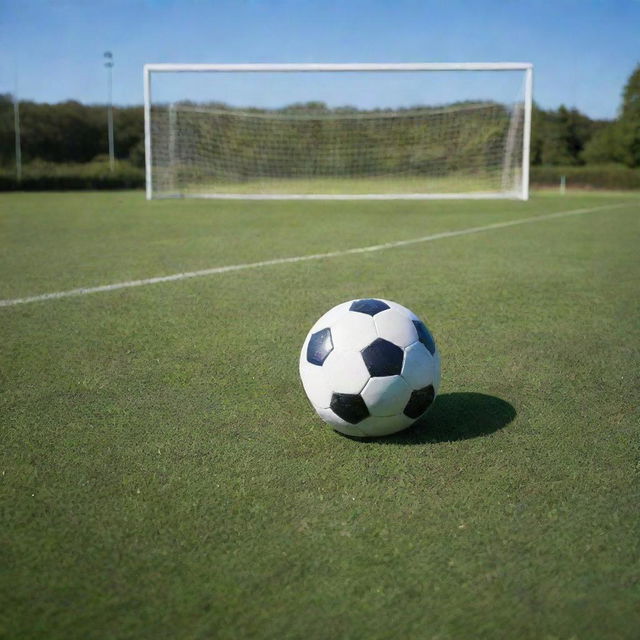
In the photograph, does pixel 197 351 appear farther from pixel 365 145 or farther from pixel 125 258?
pixel 365 145

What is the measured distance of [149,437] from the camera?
10.7 ft

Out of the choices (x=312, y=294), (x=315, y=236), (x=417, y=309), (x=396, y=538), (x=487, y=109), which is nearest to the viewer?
(x=396, y=538)

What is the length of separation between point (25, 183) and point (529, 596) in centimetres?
3885

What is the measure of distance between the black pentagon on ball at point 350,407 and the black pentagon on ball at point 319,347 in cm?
21

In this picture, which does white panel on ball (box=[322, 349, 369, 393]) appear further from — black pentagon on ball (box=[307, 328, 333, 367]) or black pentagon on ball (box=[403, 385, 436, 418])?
black pentagon on ball (box=[403, 385, 436, 418])

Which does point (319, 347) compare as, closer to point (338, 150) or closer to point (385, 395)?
point (385, 395)

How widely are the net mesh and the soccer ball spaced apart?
1907cm

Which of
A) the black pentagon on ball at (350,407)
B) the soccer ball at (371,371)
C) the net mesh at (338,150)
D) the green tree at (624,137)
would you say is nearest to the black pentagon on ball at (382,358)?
the soccer ball at (371,371)

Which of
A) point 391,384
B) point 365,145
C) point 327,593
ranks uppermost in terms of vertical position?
point 365,145

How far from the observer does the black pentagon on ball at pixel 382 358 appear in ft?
10.4

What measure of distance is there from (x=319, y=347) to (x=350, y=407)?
0.35 metres

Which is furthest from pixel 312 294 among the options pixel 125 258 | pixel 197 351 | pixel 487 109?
pixel 487 109

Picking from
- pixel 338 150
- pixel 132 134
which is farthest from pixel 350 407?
pixel 132 134

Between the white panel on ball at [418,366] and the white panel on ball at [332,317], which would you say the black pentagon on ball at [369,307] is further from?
the white panel on ball at [418,366]
